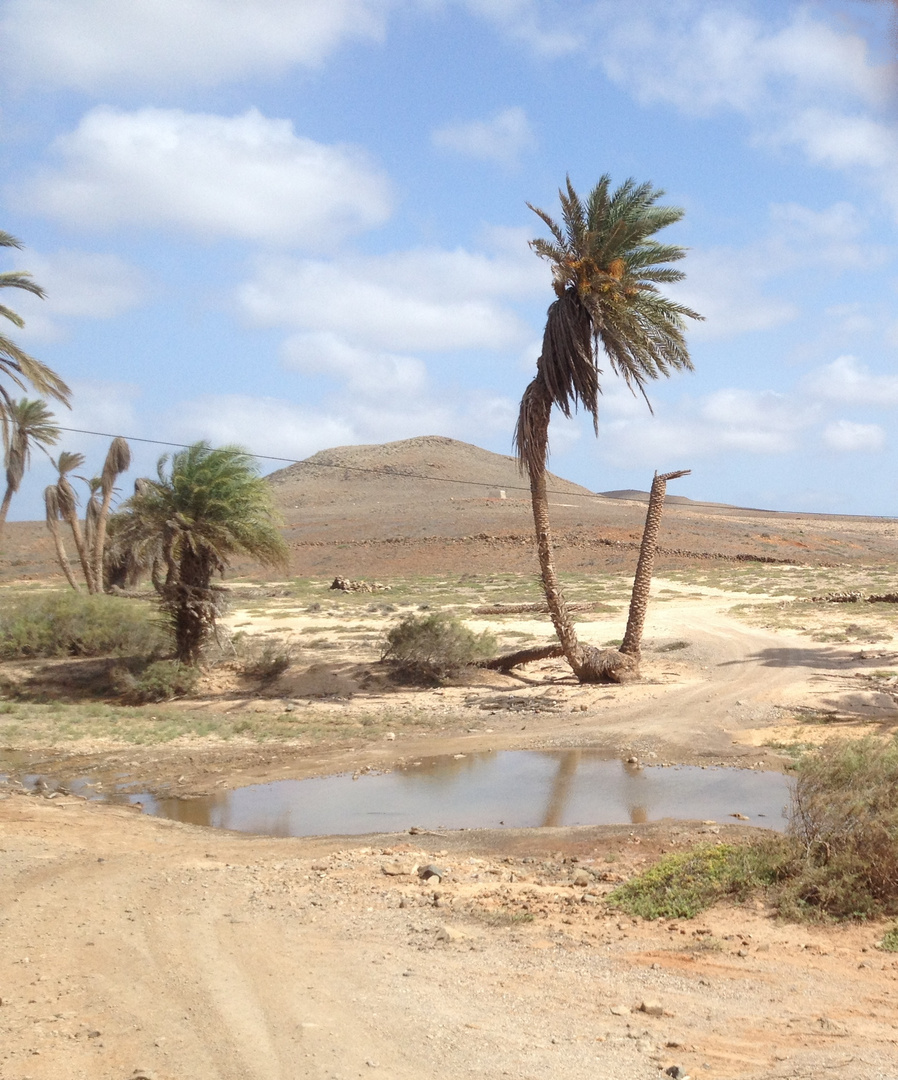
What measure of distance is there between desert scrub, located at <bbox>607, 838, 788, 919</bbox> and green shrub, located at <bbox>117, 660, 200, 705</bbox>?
14.7 metres

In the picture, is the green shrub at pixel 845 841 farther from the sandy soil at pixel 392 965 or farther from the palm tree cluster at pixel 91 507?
the palm tree cluster at pixel 91 507

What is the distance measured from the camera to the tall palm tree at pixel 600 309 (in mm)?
20047

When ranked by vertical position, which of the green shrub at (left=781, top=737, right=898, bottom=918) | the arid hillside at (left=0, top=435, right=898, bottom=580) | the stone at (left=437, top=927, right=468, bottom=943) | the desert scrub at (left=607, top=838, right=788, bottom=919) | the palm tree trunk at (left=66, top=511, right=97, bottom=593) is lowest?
the stone at (left=437, top=927, right=468, bottom=943)

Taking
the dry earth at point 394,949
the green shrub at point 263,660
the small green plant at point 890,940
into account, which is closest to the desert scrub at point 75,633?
the green shrub at point 263,660

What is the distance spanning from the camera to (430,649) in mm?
22781

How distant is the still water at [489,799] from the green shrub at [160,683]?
25.4ft

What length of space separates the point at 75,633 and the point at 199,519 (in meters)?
5.89

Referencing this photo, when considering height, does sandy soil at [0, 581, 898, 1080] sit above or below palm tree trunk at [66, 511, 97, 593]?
below

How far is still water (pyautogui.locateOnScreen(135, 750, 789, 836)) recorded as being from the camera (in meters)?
12.6

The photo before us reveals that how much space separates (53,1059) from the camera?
18.7ft

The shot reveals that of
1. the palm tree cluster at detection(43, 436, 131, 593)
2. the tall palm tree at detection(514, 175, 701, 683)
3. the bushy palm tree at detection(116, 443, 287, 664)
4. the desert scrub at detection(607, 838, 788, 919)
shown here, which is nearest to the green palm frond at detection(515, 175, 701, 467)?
the tall palm tree at detection(514, 175, 701, 683)

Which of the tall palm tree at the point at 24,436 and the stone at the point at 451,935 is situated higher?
the tall palm tree at the point at 24,436

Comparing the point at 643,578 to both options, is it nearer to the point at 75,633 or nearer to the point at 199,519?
the point at 199,519

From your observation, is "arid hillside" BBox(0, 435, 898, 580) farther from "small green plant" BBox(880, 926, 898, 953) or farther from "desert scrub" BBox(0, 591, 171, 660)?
"small green plant" BBox(880, 926, 898, 953)
